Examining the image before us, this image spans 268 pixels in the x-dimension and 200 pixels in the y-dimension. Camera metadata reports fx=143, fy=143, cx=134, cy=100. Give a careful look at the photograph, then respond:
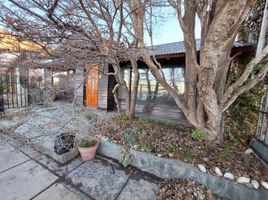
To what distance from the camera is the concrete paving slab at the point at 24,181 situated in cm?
199

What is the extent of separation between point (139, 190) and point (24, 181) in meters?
1.80

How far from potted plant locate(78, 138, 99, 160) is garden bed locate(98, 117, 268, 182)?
345 millimetres

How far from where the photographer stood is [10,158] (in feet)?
9.29

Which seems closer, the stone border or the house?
the stone border

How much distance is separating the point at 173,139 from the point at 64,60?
3146 millimetres

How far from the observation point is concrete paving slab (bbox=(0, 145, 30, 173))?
8.56 ft

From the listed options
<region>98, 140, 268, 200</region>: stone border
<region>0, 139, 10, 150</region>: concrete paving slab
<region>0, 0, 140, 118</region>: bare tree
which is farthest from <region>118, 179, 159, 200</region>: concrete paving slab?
<region>0, 139, 10, 150</region>: concrete paving slab

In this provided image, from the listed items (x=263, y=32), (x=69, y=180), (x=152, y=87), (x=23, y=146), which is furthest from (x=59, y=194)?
(x=263, y=32)

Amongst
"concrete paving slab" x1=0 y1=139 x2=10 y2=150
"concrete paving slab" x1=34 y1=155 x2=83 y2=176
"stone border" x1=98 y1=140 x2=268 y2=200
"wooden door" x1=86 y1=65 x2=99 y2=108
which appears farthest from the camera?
"wooden door" x1=86 y1=65 x2=99 y2=108

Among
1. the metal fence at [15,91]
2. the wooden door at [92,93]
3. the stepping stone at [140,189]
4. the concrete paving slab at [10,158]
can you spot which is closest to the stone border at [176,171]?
the stepping stone at [140,189]

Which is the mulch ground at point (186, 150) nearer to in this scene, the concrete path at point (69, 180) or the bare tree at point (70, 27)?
the concrete path at point (69, 180)

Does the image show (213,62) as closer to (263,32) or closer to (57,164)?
(263,32)

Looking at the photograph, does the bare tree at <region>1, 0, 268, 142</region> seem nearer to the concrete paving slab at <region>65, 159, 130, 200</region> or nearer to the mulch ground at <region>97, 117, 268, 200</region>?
the mulch ground at <region>97, 117, 268, 200</region>

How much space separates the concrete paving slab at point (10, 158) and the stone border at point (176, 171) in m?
1.52
